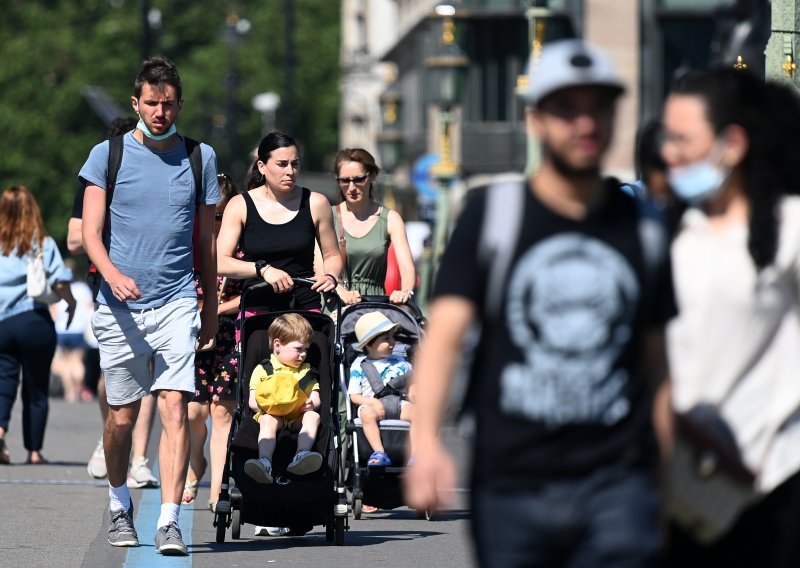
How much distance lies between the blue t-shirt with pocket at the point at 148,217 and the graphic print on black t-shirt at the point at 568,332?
15.0 ft

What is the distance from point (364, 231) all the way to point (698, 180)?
669cm

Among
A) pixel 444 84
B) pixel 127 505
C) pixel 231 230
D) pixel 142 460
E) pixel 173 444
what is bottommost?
pixel 142 460

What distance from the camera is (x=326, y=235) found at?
10.3 metres

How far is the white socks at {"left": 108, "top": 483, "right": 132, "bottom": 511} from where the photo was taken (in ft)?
29.9

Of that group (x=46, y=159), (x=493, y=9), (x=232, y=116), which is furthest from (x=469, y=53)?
(x=46, y=159)

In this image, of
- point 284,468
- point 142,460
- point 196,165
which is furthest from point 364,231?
point 196,165

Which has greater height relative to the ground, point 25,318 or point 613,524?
point 613,524

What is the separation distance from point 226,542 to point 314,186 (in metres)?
24.4

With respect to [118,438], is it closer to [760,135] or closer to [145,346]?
[145,346]

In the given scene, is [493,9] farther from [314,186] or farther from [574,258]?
[574,258]

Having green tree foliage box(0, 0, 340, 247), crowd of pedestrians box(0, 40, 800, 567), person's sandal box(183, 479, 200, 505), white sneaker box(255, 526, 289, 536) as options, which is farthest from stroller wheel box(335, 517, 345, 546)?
green tree foliage box(0, 0, 340, 247)

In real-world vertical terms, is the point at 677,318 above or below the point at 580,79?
below

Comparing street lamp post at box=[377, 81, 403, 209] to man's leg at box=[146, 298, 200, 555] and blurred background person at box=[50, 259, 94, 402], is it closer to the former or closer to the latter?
blurred background person at box=[50, 259, 94, 402]

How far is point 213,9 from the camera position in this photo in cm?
7625
